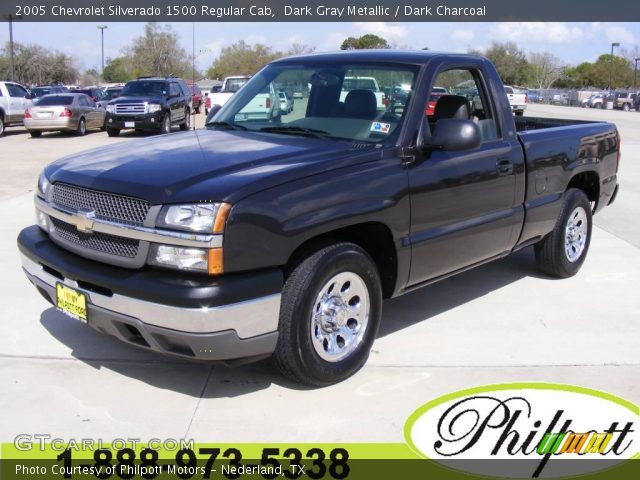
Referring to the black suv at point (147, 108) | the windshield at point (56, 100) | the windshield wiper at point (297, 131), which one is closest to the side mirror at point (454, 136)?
the windshield wiper at point (297, 131)

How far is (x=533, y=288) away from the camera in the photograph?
627 centimetres

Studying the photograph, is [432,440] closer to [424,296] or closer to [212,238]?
[212,238]

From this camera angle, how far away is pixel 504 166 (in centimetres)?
521

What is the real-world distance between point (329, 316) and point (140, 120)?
1864 cm

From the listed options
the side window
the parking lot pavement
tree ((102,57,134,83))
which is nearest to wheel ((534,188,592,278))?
the parking lot pavement

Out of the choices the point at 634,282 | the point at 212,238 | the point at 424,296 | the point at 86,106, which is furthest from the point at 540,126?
the point at 86,106

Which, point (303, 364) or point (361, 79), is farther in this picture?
point (361, 79)

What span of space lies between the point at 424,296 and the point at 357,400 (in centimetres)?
209

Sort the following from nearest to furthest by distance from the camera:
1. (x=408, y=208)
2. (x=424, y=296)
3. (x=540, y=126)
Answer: (x=408, y=208)
(x=424, y=296)
(x=540, y=126)

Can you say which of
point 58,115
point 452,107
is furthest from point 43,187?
point 58,115

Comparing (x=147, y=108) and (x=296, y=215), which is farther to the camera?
(x=147, y=108)

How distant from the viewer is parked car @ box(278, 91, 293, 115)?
4969 millimetres

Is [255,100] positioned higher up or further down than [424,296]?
higher up

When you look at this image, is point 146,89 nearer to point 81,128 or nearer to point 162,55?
point 81,128
